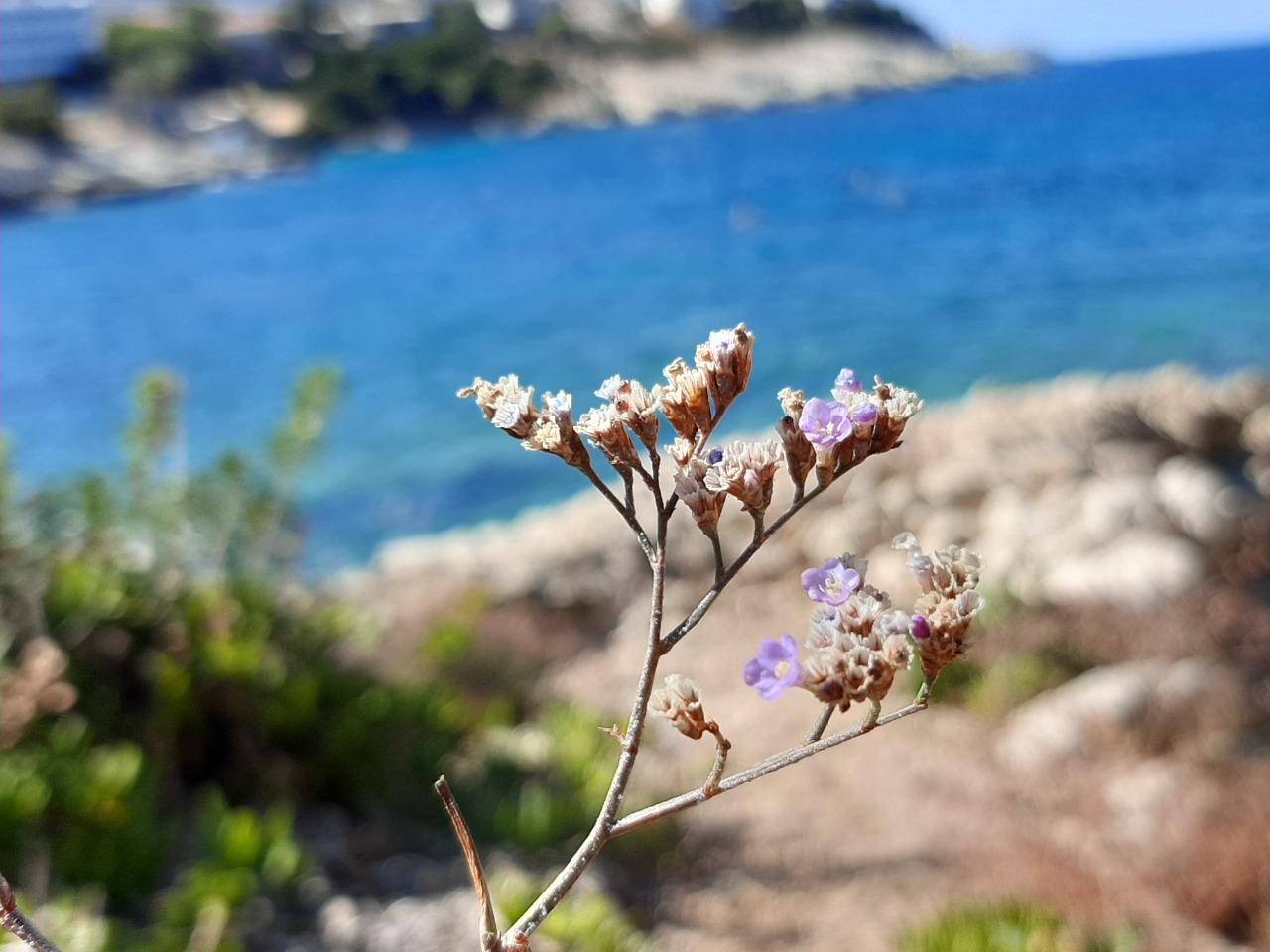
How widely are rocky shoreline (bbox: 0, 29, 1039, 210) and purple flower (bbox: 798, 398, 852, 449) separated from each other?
74.2 m

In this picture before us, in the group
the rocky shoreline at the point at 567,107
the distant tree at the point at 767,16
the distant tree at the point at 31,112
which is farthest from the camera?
the distant tree at the point at 767,16

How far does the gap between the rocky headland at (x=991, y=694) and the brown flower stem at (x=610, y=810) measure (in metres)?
3.10

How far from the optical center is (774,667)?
94 centimetres

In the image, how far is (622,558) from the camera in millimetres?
9562

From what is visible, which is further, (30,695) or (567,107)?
(567,107)

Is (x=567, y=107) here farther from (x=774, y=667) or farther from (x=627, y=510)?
(x=774, y=667)

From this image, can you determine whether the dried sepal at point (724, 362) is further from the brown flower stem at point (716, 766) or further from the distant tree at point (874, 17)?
the distant tree at point (874, 17)

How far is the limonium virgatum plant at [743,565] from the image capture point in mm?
912

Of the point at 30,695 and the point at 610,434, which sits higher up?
the point at 610,434

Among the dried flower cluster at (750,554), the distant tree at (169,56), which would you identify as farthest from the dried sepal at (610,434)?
the distant tree at (169,56)

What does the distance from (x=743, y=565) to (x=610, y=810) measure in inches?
11.0

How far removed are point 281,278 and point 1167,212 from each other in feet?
98.4

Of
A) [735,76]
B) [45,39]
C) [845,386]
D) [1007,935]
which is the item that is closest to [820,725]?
[845,386]

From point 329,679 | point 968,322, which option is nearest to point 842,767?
point 329,679
